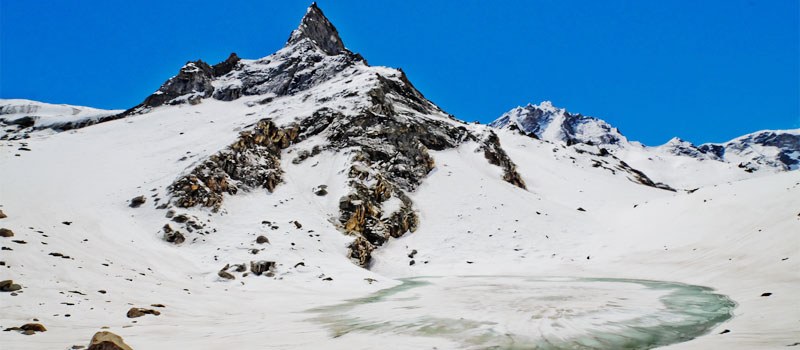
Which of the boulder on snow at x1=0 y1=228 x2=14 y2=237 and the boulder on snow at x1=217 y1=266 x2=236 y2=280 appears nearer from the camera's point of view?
the boulder on snow at x1=0 y1=228 x2=14 y2=237

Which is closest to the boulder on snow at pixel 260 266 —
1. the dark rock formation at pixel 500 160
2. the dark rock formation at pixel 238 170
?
the dark rock formation at pixel 238 170

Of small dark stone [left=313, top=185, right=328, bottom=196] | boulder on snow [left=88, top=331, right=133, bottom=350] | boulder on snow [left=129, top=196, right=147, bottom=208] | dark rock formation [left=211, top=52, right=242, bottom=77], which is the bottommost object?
boulder on snow [left=88, top=331, right=133, bottom=350]

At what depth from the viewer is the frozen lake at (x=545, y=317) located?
25.0 feet

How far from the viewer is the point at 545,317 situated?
9477 millimetres

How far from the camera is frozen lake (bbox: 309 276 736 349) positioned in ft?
25.0

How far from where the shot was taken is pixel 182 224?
80.7 ft

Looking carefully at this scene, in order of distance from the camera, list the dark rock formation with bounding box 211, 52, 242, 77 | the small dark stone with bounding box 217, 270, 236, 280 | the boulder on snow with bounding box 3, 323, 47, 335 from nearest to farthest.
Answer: the boulder on snow with bounding box 3, 323, 47, 335
the small dark stone with bounding box 217, 270, 236, 280
the dark rock formation with bounding box 211, 52, 242, 77

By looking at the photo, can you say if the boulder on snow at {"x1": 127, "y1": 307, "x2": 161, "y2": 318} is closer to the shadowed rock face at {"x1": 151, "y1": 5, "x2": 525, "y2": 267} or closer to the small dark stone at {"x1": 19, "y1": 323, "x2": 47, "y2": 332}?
the small dark stone at {"x1": 19, "y1": 323, "x2": 47, "y2": 332}

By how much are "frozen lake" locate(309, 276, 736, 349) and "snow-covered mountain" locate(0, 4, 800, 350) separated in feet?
0.29

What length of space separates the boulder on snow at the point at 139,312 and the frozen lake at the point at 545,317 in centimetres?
429

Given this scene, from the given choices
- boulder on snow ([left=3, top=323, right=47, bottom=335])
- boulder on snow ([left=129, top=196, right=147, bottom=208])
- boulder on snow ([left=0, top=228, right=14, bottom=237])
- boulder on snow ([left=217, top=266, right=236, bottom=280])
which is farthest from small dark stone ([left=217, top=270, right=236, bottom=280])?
boulder on snow ([left=129, top=196, right=147, bottom=208])

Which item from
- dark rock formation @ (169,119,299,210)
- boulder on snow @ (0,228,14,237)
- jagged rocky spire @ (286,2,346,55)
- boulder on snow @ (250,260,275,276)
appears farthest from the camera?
jagged rocky spire @ (286,2,346,55)

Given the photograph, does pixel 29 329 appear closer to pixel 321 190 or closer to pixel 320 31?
pixel 321 190

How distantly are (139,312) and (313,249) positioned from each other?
15.3 meters
